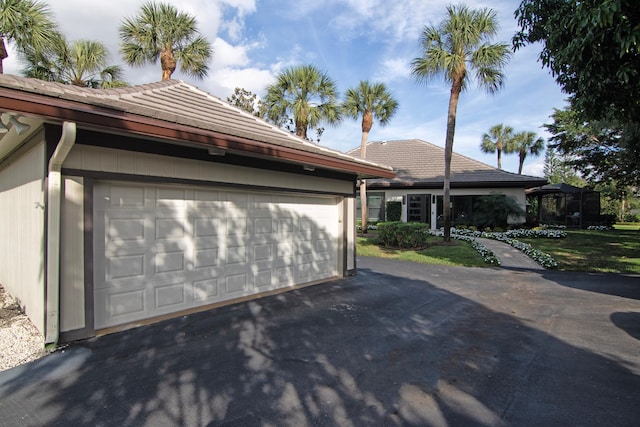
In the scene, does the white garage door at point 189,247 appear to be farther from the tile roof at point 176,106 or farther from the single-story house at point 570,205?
the single-story house at point 570,205

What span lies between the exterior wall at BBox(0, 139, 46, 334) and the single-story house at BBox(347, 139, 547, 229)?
1572cm

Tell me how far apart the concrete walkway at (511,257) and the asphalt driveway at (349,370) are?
4345 mm

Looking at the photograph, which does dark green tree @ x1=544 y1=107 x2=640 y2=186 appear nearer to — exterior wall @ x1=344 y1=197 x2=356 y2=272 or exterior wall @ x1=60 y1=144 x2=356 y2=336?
exterior wall @ x1=344 y1=197 x2=356 y2=272

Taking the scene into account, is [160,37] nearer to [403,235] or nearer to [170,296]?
[170,296]

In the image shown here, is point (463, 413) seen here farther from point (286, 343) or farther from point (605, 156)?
point (605, 156)

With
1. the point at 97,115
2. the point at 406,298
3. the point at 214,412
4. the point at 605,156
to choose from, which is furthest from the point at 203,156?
the point at 605,156

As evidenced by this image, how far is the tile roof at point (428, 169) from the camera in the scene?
19688 mm

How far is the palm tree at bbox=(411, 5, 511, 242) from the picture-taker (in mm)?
12172

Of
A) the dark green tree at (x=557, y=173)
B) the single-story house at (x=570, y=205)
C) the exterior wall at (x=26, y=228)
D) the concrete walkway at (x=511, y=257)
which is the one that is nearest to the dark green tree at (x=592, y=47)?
the concrete walkway at (x=511, y=257)

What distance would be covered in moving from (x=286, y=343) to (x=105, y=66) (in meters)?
14.2

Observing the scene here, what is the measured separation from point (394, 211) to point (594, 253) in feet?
35.0

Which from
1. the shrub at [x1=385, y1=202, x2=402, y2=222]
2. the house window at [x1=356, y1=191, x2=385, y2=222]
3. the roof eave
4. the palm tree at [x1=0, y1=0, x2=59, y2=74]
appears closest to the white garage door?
the roof eave

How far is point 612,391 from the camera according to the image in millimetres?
3080

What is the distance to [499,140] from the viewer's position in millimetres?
35781
